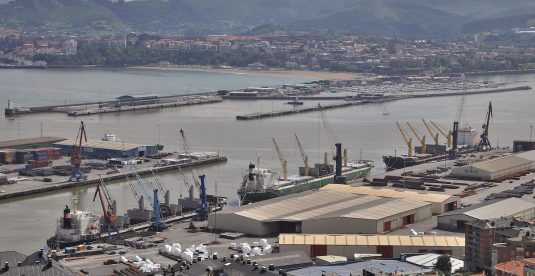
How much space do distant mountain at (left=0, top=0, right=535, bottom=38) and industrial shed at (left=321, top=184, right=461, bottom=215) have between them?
46.7 metres

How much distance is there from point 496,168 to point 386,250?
4.43 meters

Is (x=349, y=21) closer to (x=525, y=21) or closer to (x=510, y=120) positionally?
(x=525, y=21)

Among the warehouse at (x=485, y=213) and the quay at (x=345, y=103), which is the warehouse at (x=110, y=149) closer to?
the quay at (x=345, y=103)

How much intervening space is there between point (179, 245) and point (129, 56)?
106 ft

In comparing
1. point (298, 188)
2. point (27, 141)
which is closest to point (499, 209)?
point (298, 188)

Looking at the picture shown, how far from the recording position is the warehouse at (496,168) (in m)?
13.0

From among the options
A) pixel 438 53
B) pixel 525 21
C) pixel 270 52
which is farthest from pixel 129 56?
pixel 525 21

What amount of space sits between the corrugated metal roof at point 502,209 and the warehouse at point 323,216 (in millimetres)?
617

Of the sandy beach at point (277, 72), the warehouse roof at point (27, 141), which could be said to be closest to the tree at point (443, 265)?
the warehouse roof at point (27, 141)

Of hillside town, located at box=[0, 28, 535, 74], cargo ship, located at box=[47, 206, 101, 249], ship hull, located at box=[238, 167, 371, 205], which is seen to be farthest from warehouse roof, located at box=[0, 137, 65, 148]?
hillside town, located at box=[0, 28, 535, 74]

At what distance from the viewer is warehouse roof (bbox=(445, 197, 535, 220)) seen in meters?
9.93

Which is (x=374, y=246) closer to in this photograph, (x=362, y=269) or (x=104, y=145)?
(x=362, y=269)

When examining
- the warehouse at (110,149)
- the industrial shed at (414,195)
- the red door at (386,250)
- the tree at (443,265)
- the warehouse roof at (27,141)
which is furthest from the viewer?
the warehouse roof at (27,141)

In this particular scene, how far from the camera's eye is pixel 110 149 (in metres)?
15.2
